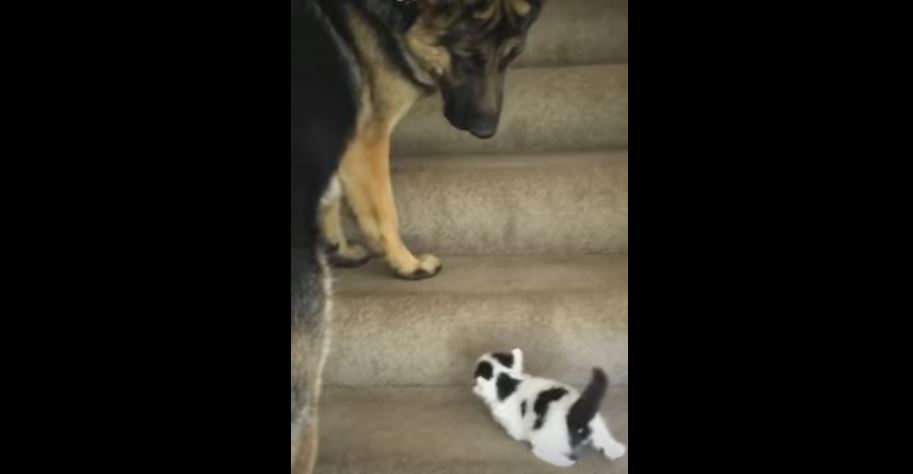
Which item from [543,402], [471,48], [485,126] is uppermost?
[471,48]

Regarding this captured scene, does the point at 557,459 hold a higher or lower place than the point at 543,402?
lower

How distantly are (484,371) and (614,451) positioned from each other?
31cm

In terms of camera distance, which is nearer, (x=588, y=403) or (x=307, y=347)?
(x=588, y=403)

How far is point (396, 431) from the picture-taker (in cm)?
157

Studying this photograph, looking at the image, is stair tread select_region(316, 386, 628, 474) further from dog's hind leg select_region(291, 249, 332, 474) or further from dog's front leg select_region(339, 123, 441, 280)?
dog's front leg select_region(339, 123, 441, 280)

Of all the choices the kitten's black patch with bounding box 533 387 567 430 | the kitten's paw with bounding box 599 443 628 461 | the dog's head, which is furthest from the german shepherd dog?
the kitten's paw with bounding box 599 443 628 461

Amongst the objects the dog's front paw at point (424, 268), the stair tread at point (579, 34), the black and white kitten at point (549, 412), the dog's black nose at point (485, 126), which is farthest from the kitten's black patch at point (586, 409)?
the stair tread at point (579, 34)

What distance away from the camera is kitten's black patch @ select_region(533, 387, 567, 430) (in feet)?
4.91

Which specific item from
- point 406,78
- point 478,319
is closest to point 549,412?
point 478,319

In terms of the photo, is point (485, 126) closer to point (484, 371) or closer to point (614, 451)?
point (484, 371)

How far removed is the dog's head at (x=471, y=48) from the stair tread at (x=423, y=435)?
589 millimetres

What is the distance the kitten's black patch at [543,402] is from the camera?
1498mm

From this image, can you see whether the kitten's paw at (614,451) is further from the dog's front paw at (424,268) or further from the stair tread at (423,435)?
the dog's front paw at (424,268)

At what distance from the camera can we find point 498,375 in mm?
1528
